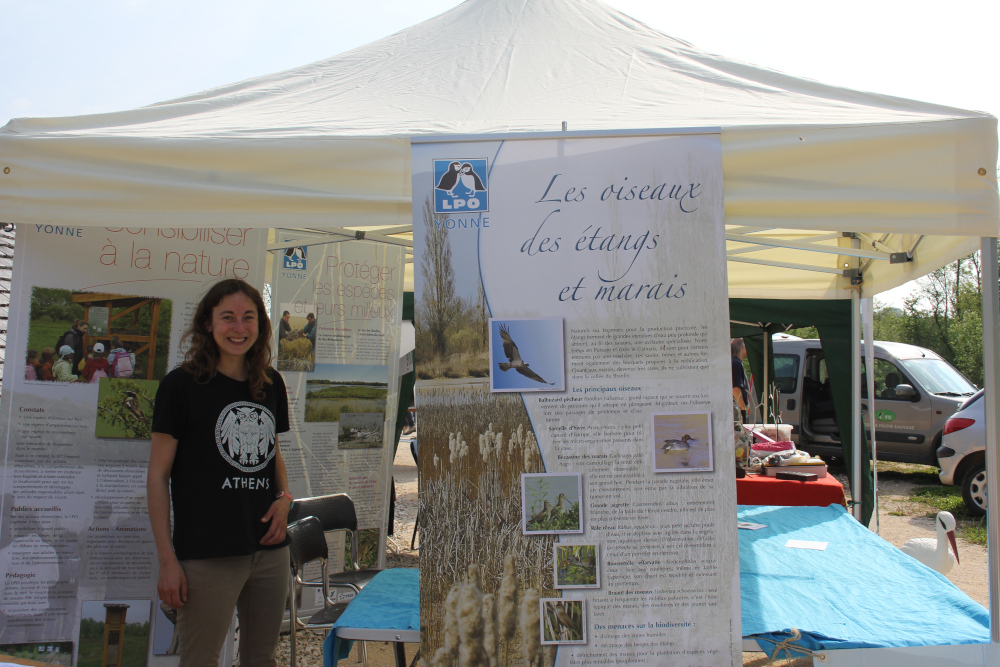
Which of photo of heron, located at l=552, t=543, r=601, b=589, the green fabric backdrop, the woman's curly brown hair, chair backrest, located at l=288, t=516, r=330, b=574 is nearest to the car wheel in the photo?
the green fabric backdrop

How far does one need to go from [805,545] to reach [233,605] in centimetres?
276

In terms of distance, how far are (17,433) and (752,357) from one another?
9.23 metres

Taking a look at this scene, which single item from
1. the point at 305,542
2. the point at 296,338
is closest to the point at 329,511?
the point at 305,542

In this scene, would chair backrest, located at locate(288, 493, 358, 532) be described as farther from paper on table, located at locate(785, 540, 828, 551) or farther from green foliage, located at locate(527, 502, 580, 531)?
paper on table, located at locate(785, 540, 828, 551)

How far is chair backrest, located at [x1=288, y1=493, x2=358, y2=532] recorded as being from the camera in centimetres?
341

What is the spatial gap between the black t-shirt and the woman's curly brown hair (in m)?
0.04

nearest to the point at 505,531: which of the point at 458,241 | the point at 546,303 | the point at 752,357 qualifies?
the point at 546,303

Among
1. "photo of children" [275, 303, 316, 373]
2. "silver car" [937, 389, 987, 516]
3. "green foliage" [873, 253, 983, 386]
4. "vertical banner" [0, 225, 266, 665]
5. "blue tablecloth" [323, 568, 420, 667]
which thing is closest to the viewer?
"blue tablecloth" [323, 568, 420, 667]

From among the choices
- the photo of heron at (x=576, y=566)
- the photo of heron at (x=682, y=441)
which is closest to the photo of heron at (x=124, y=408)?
the photo of heron at (x=576, y=566)

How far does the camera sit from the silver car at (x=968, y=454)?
6539mm

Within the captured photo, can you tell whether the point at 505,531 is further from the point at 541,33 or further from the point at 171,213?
the point at 541,33

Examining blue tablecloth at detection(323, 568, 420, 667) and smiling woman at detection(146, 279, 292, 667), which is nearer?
smiling woman at detection(146, 279, 292, 667)

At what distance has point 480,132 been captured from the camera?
7.70 feet

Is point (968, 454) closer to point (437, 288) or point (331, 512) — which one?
point (331, 512)
